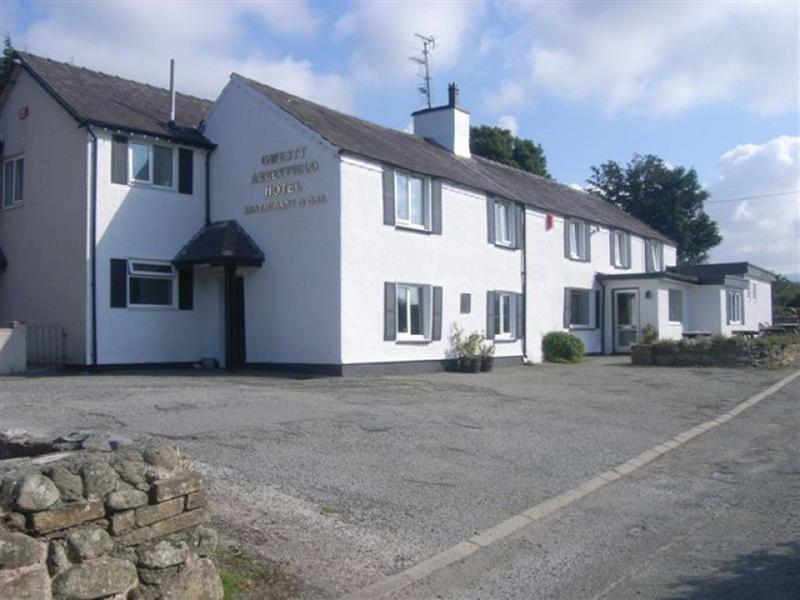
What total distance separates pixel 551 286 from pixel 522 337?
307cm

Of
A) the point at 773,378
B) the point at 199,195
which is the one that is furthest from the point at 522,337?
the point at 199,195

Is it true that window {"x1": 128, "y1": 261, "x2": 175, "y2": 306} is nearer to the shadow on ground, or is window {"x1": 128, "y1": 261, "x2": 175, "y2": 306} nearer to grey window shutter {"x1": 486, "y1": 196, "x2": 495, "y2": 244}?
grey window shutter {"x1": 486, "y1": 196, "x2": 495, "y2": 244}

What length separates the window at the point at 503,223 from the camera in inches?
1021

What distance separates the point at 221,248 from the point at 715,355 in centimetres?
1438

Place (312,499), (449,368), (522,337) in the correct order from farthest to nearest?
(522,337) → (449,368) → (312,499)

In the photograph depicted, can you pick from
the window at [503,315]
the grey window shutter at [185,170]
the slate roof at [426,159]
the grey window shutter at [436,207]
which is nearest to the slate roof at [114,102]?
the grey window shutter at [185,170]

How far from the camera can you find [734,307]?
39250 millimetres

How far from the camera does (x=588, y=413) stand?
1448 centimetres

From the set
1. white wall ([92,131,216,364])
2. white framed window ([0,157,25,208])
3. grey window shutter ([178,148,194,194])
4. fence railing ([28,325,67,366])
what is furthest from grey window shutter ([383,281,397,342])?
white framed window ([0,157,25,208])

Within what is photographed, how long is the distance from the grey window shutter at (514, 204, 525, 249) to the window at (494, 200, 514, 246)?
0.30 m

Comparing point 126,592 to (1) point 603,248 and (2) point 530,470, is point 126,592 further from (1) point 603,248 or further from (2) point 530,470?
(1) point 603,248

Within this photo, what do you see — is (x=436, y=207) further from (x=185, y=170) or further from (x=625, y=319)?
(x=625, y=319)

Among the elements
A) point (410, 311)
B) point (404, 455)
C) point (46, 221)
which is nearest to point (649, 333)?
point (410, 311)

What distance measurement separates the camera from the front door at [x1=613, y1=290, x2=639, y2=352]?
3216cm
